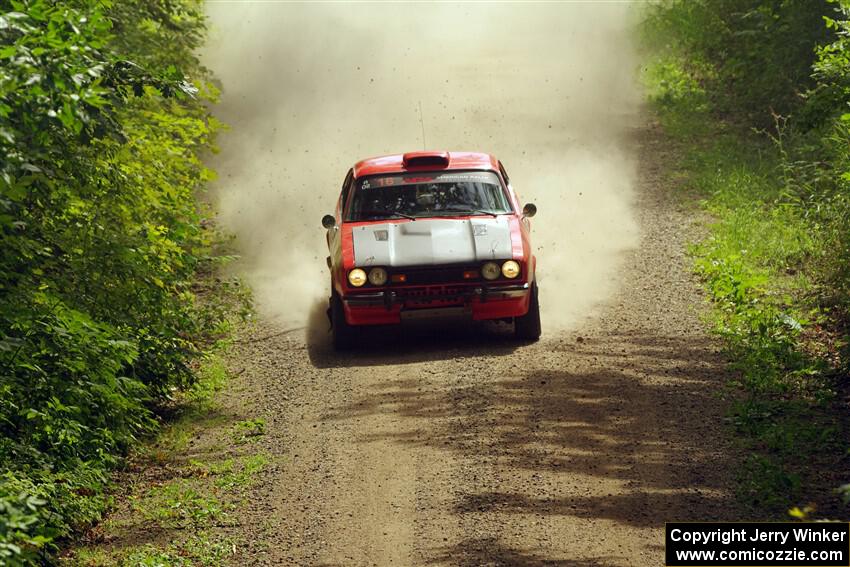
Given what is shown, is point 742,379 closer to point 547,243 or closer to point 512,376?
point 512,376

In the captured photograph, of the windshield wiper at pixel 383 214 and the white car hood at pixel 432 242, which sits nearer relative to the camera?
the white car hood at pixel 432 242

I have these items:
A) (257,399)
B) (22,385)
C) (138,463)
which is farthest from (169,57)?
(22,385)

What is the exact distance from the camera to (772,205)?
1858 centimetres

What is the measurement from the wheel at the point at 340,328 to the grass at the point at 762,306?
408 centimetres

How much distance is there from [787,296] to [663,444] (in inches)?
209

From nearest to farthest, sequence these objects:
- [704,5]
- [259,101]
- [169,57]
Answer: [169,57] → [704,5] → [259,101]

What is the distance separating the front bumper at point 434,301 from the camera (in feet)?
40.0

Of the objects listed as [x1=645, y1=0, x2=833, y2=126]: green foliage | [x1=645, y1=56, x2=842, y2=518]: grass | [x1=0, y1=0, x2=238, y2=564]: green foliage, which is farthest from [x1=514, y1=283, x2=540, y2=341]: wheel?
[x1=645, y1=0, x2=833, y2=126]: green foliage

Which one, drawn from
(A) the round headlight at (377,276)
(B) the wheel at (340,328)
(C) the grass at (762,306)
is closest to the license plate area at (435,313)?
(A) the round headlight at (377,276)

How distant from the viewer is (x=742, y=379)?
11383 mm

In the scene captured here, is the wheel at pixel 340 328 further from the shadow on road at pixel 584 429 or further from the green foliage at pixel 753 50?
the green foliage at pixel 753 50

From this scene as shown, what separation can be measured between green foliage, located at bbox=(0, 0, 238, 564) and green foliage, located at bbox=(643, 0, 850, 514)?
5073 millimetres

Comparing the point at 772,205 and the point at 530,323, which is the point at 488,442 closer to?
the point at 530,323

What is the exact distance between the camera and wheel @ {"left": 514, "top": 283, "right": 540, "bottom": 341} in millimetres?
12769
